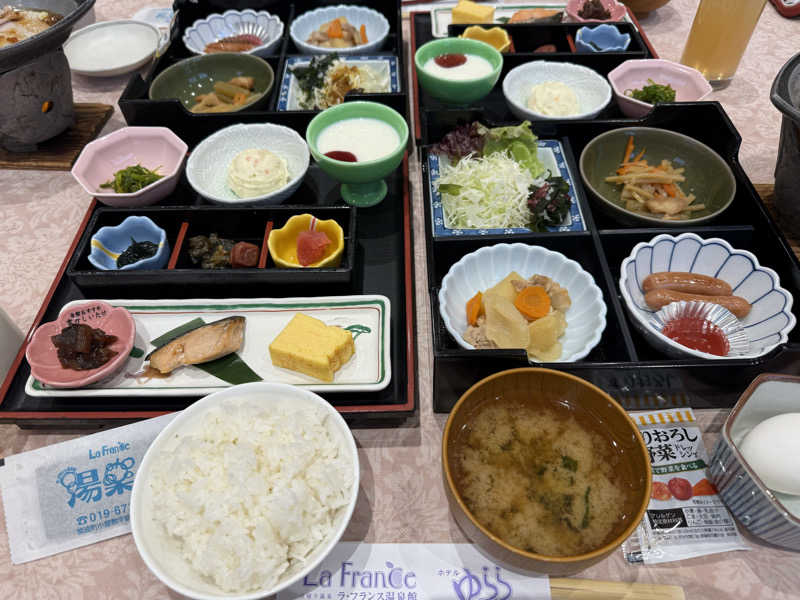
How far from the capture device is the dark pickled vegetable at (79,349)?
1.75 meters

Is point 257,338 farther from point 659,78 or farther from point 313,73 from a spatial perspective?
point 659,78

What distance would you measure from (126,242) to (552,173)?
195 centimetres

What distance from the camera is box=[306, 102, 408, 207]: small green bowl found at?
7.32 feet

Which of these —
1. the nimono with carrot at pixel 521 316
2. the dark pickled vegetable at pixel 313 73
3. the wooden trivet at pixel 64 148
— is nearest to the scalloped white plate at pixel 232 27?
the dark pickled vegetable at pixel 313 73

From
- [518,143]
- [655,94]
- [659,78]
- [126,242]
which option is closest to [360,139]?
[518,143]

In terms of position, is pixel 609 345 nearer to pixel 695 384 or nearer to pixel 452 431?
pixel 695 384

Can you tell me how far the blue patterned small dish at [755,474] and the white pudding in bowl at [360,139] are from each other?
167 cm

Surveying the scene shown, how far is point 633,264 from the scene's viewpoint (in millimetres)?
2004

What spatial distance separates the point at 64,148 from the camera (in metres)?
2.76

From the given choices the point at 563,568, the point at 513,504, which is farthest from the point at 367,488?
the point at 563,568

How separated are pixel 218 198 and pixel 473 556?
1785 mm

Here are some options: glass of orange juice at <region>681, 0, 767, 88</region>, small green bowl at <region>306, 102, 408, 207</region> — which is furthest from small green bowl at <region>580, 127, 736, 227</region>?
glass of orange juice at <region>681, 0, 767, 88</region>

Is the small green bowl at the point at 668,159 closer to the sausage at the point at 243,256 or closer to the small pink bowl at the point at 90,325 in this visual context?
the sausage at the point at 243,256

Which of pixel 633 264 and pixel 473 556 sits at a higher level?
pixel 633 264
